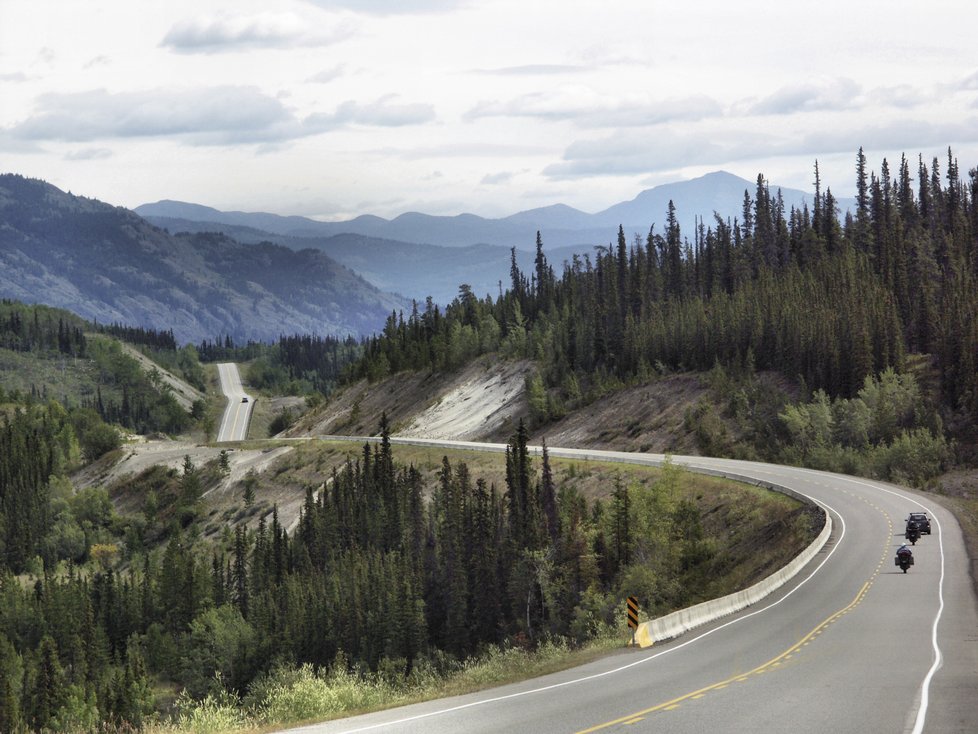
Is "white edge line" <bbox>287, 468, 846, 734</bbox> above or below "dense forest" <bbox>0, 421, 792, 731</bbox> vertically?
above

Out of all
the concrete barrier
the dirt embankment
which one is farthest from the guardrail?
the dirt embankment

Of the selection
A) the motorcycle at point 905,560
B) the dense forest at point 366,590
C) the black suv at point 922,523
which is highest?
the motorcycle at point 905,560

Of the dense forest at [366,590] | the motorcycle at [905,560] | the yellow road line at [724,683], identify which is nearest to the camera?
the yellow road line at [724,683]

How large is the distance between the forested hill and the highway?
50372 millimetres

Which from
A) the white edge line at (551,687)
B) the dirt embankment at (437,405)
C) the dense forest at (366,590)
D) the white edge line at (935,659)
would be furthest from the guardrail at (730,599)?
the dirt embankment at (437,405)

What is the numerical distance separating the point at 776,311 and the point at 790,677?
3623 inches

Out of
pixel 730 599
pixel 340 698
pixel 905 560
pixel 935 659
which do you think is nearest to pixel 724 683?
pixel 935 659

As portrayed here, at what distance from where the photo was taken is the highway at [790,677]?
21219 mm

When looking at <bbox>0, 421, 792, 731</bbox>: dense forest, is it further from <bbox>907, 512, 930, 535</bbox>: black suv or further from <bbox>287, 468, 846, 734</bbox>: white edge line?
<bbox>287, 468, 846, 734</bbox>: white edge line

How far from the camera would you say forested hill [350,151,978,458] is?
98438 mm

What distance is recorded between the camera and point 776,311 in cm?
11381

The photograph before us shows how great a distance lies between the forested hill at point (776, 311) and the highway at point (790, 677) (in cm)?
5037

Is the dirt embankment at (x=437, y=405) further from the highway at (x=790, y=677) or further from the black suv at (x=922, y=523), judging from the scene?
the highway at (x=790, y=677)

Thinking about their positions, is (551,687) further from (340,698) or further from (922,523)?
(922,523)
